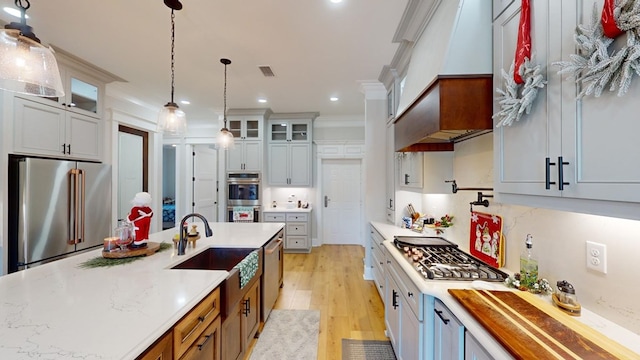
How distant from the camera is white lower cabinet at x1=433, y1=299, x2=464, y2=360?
1127mm

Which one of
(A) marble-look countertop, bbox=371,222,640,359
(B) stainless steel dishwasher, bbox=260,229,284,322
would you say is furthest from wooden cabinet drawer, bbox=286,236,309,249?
(A) marble-look countertop, bbox=371,222,640,359

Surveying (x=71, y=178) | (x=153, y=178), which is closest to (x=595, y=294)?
(x=71, y=178)

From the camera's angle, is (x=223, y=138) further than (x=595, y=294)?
Yes

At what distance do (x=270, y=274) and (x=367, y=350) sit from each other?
1135 mm

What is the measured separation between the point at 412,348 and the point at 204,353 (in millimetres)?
1233

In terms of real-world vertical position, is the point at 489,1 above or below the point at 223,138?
above

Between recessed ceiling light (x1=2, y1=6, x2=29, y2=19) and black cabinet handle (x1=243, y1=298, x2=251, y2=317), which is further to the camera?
recessed ceiling light (x1=2, y1=6, x2=29, y2=19)

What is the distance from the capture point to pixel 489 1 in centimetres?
134

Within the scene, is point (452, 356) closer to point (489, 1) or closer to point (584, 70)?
point (584, 70)

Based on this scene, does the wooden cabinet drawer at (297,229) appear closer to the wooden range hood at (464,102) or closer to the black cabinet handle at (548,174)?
the wooden range hood at (464,102)

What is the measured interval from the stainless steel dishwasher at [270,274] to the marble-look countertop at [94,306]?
870 mm

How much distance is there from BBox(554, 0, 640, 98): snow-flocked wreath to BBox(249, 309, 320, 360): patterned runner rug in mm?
2393

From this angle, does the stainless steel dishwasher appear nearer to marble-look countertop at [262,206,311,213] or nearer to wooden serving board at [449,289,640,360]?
→ wooden serving board at [449,289,640,360]

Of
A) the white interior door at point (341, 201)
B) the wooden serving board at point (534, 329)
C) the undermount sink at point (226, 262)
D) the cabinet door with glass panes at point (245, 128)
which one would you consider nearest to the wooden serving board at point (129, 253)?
the undermount sink at point (226, 262)
